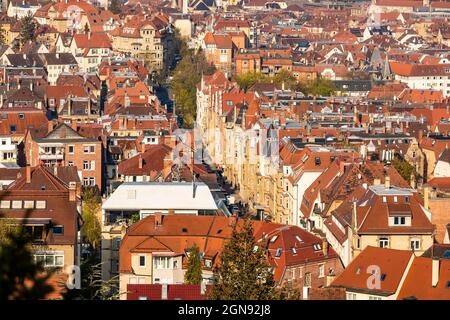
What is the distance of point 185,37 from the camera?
85.1 m

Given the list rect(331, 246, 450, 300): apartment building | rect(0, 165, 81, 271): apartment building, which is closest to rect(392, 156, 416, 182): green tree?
rect(0, 165, 81, 271): apartment building

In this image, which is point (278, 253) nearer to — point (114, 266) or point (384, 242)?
point (384, 242)

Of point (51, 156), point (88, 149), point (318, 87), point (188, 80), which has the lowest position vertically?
point (188, 80)

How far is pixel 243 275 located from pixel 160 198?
1380 cm

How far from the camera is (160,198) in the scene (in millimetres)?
27922

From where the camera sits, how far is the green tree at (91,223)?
26.7 metres

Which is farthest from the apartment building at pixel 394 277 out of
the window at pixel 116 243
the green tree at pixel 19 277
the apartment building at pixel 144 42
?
the apartment building at pixel 144 42

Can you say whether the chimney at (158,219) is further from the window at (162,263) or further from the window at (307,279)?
the window at (307,279)

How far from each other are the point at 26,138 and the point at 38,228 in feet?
61.8

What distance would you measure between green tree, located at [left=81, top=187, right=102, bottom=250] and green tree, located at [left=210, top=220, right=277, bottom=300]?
1093cm

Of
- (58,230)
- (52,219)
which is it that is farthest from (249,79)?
(58,230)

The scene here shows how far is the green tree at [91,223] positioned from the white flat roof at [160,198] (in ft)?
1.45

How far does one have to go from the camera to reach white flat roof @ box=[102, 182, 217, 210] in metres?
27.5
